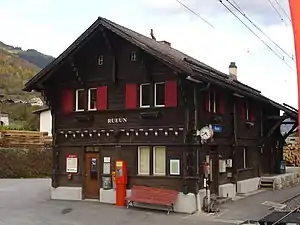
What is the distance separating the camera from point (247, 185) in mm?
22344

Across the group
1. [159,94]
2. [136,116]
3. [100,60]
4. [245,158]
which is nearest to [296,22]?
[159,94]

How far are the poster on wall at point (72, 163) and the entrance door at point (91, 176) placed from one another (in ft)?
1.77

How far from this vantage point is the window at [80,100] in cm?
1980

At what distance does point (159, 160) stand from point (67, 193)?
177 inches

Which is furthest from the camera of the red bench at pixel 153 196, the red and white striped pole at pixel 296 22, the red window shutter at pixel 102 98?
the red window shutter at pixel 102 98

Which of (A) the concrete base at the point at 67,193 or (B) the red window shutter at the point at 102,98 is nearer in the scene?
(B) the red window shutter at the point at 102,98

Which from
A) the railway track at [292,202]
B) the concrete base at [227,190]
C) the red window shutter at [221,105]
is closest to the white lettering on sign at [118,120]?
the red window shutter at [221,105]

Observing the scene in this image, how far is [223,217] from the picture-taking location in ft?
51.2

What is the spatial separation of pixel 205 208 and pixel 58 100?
25.7ft

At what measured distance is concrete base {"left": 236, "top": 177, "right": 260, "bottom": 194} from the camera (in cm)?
2140

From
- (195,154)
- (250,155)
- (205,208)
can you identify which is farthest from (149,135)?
(250,155)

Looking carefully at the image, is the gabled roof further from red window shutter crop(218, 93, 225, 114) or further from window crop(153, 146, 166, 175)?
window crop(153, 146, 166, 175)

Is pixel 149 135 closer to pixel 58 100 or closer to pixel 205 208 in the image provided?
pixel 205 208

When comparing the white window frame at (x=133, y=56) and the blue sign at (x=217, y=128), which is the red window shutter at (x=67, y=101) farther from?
the blue sign at (x=217, y=128)
